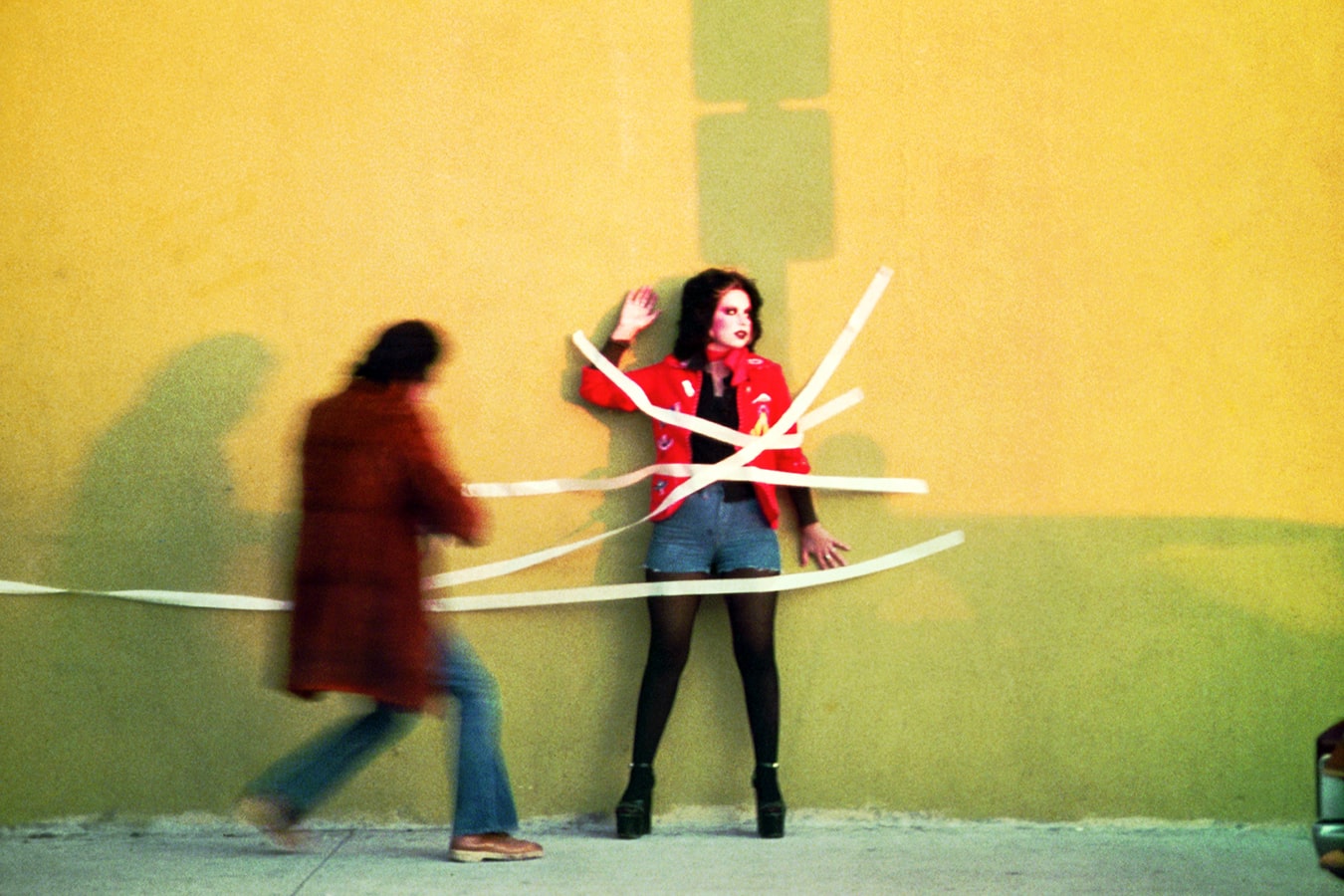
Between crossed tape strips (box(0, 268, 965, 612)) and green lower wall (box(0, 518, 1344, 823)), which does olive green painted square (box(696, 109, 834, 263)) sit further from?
green lower wall (box(0, 518, 1344, 823))

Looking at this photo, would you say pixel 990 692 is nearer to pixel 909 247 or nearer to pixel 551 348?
pixel 909 247

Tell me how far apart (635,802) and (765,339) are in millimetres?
1687

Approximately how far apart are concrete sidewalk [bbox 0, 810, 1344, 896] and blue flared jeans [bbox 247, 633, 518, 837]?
9.9 inches

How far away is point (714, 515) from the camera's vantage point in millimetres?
4887

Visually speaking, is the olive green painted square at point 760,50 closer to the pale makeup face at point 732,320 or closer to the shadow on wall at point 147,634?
the pale makeup face at point 732,320

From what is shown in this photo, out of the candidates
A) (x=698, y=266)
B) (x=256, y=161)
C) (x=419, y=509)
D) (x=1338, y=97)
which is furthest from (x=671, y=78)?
(x=1338, y=97)

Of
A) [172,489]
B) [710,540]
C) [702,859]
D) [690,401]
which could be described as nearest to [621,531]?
[710,540]

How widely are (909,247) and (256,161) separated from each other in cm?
236

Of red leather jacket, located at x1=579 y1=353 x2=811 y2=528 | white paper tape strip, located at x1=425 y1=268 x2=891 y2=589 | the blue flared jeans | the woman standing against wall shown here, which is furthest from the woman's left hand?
the blue flared jeans

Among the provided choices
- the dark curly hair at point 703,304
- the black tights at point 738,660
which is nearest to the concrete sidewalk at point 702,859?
the black tights at point 738,660

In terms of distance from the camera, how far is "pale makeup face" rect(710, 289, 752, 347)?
486 cm

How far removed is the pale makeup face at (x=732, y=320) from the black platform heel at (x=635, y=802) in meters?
1.49

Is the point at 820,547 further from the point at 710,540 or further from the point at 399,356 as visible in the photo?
the point at 399,356

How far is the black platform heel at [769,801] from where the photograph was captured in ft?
15.8
